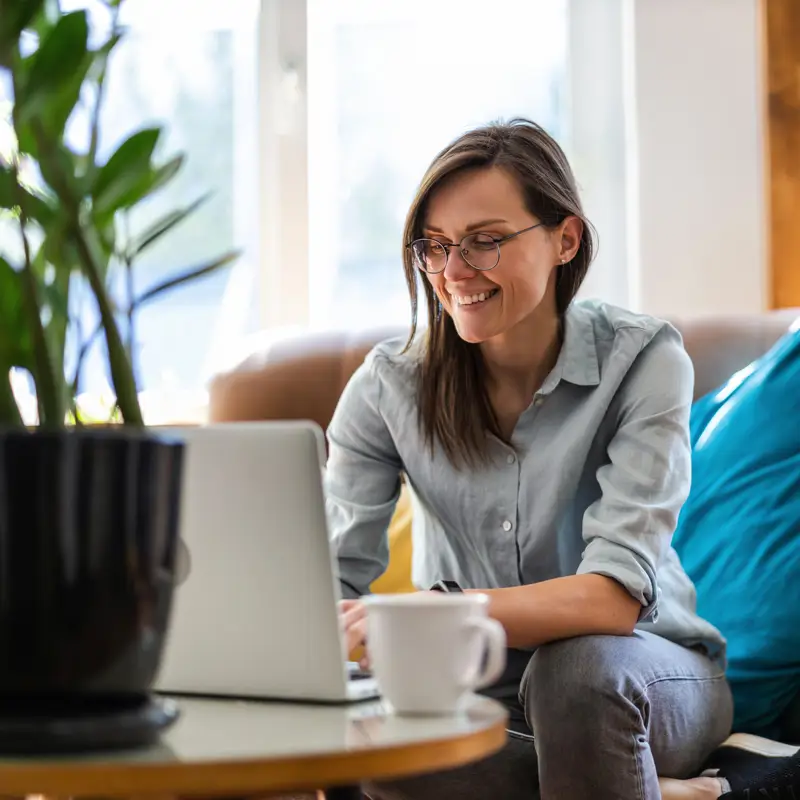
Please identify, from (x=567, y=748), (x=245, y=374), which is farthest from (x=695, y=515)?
(x=245, y=374)

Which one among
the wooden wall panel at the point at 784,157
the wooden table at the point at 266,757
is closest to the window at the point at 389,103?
the wooden wall panel at the point at 784,157

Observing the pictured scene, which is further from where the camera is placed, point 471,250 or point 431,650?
point 471,250

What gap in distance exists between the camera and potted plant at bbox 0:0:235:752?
66cm

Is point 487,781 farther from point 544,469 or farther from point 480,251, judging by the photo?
point 480,251

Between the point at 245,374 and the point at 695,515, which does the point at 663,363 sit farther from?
the point at 245,374

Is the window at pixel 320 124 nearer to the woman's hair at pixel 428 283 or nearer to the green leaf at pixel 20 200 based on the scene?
the woman's hair at pixel 428 283

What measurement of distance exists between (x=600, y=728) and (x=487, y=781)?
0.72ft

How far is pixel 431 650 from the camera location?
0.76 metres

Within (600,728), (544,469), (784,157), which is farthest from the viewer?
(784,157)

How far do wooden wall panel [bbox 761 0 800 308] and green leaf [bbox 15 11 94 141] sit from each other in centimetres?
183

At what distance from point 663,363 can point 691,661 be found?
37 centimetres

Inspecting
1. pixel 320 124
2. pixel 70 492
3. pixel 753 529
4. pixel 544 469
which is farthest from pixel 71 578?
pixel 320 124

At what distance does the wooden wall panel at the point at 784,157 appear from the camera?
2.28 meters

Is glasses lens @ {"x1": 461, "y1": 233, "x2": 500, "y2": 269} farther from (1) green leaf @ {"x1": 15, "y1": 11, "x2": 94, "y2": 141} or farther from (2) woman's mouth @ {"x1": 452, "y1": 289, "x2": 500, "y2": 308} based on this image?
(1) green leaf @ {"x1": 15, "y1": 11, "x2": 94, "y2": 141}
